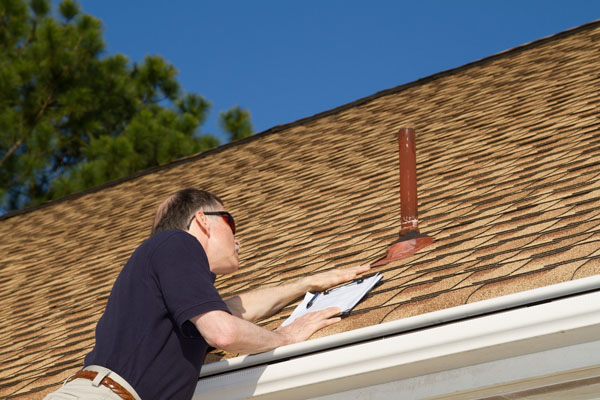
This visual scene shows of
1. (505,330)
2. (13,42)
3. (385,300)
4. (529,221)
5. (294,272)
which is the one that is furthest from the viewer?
(13,42)

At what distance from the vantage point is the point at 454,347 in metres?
3.08

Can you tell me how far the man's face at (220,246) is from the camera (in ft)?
12.6

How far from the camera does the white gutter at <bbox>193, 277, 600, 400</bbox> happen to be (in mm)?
2916

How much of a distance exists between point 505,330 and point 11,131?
2234cm

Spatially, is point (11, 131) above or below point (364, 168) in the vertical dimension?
above

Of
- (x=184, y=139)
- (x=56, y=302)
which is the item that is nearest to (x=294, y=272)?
(x=56, y=302)

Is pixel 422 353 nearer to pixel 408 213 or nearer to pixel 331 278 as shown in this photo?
pixel 331 278

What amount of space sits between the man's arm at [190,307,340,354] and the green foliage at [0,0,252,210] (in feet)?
59.8

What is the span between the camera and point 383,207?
5.67m

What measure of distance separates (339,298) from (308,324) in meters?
0.42

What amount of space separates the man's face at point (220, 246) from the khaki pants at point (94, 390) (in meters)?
0.87

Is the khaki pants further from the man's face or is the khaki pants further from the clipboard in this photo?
the clipboard

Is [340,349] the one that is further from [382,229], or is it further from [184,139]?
[184,139]

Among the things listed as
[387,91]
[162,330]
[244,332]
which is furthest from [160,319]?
[387,91]
